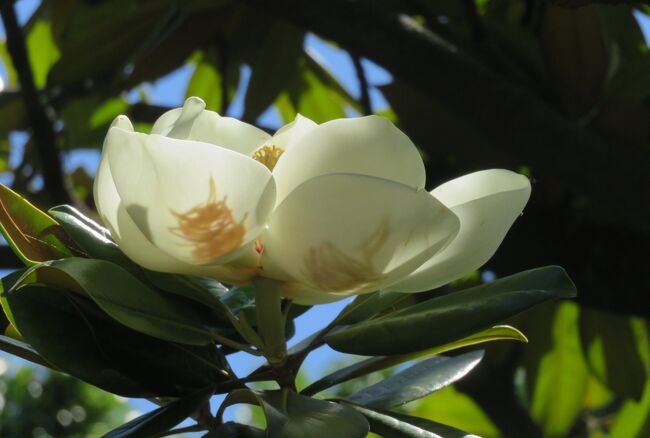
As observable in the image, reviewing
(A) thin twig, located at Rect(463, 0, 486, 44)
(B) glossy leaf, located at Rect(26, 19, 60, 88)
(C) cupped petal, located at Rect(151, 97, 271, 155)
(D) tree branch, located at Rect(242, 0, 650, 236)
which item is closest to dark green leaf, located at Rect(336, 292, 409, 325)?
(C) cupped petal, located at Rect(151, 97, 271, 155)

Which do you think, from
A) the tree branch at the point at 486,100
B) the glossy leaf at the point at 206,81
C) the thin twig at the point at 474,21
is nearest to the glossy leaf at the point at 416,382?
the tree branch at the point at 486,100

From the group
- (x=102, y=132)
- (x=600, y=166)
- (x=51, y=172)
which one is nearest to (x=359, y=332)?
(x=600, y=166)

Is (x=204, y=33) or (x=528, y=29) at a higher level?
(x=204, y=33)

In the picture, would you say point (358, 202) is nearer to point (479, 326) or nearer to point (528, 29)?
point (479, 326)

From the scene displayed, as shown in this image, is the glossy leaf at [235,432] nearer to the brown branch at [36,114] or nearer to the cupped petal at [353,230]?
the cupped petal at [353,230]

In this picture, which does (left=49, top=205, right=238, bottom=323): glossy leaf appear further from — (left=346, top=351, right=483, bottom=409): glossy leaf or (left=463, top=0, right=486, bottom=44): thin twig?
(left=463, top=0, right=486, bottom=44): thin twig

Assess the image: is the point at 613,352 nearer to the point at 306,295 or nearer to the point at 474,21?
the point at 474,21

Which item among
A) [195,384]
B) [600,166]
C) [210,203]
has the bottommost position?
[600,166]
